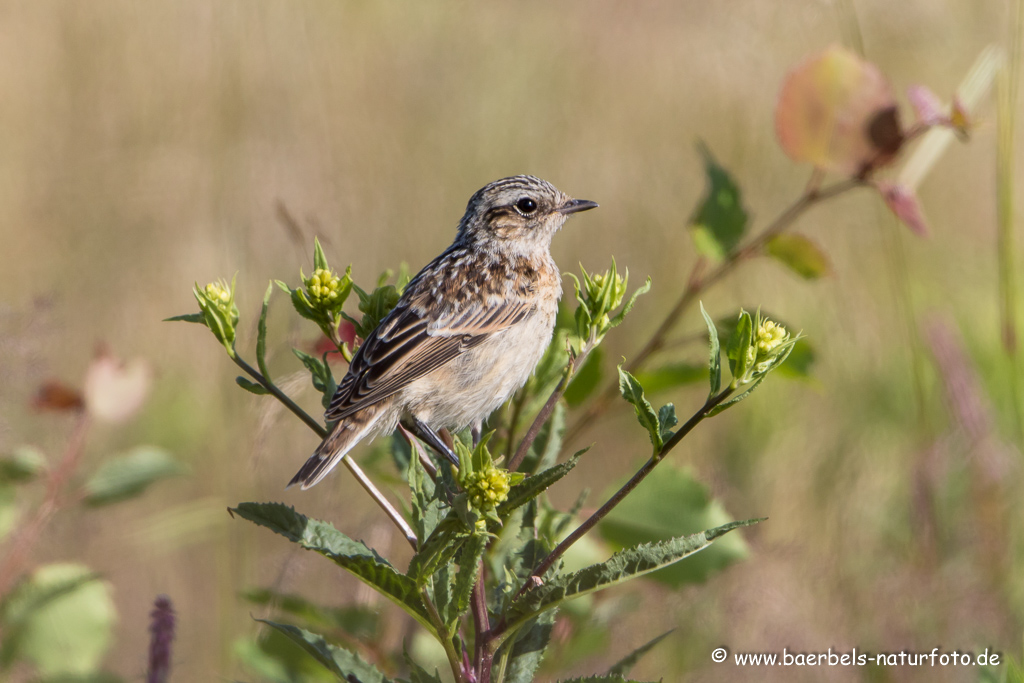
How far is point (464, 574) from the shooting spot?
6.16 ft

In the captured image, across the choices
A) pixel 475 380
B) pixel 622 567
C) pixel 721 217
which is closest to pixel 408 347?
pixel 475 380

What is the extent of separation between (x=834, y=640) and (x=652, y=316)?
313cm

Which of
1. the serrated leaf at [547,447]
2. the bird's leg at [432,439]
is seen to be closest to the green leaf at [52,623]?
the bird's leg at [432,439]

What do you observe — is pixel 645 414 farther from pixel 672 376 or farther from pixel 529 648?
pixel 672 376

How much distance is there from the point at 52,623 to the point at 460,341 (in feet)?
5.74

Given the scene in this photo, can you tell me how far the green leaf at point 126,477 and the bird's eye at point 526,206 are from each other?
1.96 metres

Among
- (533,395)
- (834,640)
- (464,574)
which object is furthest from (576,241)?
(464,574)

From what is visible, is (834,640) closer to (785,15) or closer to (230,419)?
(230,419)

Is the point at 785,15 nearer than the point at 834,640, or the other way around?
the point at 834,640

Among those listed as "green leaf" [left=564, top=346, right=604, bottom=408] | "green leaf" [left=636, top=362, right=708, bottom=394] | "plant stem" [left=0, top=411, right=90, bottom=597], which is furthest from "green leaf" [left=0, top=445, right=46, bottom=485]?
"green leaf" [left=636, top=362, right=708, bottom=394]

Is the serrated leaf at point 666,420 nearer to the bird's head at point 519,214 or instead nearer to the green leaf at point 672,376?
the green leaf at point 672,376

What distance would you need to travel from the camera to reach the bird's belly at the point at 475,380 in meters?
3.47

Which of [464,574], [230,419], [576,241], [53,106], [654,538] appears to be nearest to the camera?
Result: [464,574]

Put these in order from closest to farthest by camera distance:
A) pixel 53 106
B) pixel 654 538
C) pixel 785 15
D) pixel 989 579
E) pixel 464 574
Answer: pixel 464 574, pixel 654 538, pixel 989 579, pixel 785 15, pixel 53 106
